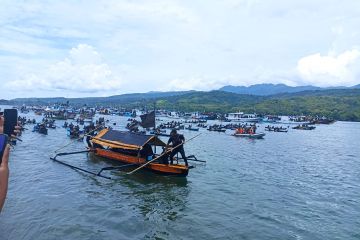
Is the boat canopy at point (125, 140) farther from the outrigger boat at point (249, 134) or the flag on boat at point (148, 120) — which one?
the outrigger boat at point (249, 134)

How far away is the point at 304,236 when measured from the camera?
1800 centimetres

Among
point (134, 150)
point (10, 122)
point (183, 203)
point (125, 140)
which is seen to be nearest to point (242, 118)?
point (125, 140)

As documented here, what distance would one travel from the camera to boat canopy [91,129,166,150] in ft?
103

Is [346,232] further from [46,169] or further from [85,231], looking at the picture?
[46,169]

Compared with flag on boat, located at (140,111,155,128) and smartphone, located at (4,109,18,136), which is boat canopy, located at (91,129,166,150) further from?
smartphone, located at (4,109,18,136)

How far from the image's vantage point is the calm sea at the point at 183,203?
17.8m

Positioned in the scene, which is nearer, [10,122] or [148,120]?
[10,122]

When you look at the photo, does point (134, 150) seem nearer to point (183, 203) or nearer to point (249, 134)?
point (183, 203)

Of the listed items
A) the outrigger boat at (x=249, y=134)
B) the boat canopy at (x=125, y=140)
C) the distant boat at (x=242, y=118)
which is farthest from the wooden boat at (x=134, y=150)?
the distant boat at (x=242, y=118)

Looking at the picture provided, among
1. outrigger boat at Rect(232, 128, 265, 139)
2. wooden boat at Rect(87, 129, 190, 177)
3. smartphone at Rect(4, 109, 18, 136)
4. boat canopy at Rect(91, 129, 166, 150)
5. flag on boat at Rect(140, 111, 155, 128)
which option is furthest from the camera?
outrigger boat at Rect(232, 128, 265, 139)

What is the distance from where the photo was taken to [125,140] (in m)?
33.4

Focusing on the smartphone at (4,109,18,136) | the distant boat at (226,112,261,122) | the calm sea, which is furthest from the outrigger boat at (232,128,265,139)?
the smartphone at (4,109,18,136)

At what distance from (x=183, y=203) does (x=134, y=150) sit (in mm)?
11356

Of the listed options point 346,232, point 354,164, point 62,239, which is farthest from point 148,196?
point 354,164
